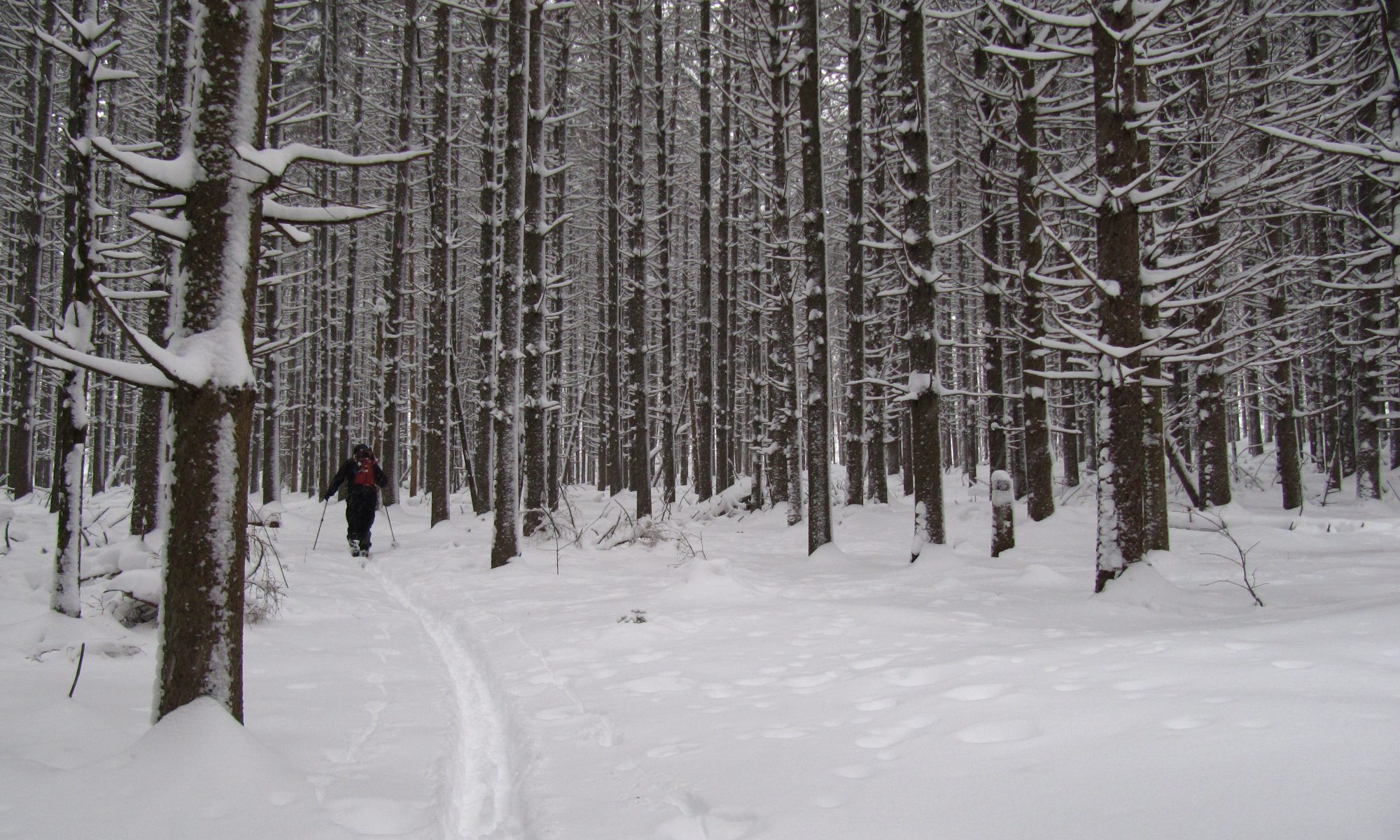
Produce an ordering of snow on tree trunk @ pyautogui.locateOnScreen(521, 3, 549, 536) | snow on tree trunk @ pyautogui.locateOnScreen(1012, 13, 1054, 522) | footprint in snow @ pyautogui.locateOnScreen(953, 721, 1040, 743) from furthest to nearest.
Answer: snow on tree trunk @ pyautogui.locateOnScreen(521, 3, 549, 536), snow on tree trunk @ pyautogui.locateOnScreen(1012, 13, 1054, 522), footprint in snow @ pyautogui.locateOnScreen(953, 721, 1040, 743)

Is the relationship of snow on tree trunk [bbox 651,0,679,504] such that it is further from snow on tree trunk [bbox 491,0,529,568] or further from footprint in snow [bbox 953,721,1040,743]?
footprint in snow [bbox 953,721,1040,743]

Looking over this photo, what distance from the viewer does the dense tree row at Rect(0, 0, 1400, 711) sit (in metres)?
2.92

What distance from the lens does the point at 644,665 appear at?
457 cm

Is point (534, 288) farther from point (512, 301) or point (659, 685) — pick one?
point (659, 685)

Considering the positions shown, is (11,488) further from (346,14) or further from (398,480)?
(346,14)

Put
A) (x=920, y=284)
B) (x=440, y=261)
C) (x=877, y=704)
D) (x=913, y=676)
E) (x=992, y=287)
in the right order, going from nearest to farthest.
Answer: (x=877, y=704), (x=913, y=676), (x=920, y=284), (x=992, y=287), (x=440, y=261)

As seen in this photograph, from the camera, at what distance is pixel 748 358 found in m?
23.3

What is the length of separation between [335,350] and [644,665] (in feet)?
99.7

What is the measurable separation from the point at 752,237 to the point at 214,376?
14798mm

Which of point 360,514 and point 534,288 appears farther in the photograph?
point 360,514

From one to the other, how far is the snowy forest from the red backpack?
133cm

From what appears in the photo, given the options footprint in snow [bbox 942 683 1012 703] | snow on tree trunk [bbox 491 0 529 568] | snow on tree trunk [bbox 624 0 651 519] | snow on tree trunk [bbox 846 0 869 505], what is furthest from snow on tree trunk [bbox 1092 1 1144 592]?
snow on tree trunk [bbox 624 0 651 519]

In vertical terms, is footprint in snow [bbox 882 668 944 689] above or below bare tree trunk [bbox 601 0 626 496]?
below

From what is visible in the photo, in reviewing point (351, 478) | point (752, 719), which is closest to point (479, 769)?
point (752, 719)
